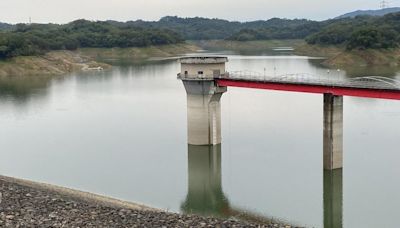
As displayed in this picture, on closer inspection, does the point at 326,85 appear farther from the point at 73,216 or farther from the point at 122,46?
the point at 122,46

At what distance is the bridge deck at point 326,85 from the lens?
99.3 ft

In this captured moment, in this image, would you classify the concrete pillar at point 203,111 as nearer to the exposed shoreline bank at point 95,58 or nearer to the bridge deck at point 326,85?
the bridge deck at point 326,85

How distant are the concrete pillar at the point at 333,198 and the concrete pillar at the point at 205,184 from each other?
5337 millimetres

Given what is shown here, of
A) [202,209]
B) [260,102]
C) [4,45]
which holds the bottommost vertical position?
[202,209]

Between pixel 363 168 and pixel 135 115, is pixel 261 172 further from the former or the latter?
pixel 135 115

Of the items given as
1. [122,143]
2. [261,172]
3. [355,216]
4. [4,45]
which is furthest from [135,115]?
[4,45]

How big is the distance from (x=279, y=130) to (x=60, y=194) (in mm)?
22818

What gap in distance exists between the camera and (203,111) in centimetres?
4116

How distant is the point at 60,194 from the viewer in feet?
95.0

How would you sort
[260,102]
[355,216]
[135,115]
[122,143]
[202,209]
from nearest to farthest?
1. [355,216]
2. [202,209]
3. [122,143]
4. [135,115]
5. [260,102]

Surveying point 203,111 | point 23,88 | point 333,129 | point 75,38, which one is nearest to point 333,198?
point 333,129

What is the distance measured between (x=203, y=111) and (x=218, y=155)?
3513mm

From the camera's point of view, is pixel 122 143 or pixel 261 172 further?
pixel 122 143

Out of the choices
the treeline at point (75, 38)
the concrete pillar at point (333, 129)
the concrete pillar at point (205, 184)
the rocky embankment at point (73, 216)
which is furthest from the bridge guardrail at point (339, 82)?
the treeline at point (75, 38)
